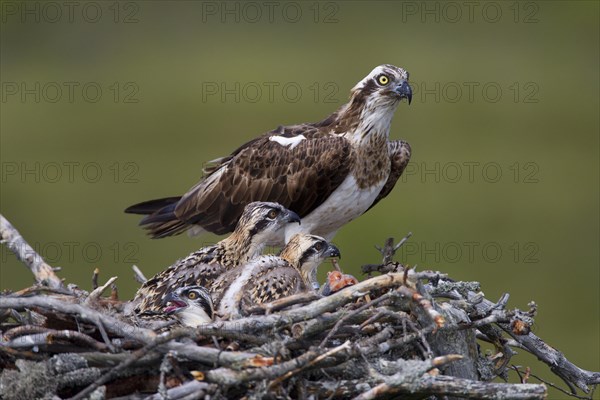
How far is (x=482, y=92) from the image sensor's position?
86.0 ft

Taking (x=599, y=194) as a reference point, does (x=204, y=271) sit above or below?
below

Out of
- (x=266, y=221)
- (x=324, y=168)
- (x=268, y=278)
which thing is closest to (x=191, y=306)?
(x=268, y=278)

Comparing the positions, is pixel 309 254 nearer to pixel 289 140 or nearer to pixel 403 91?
pixel 289 140

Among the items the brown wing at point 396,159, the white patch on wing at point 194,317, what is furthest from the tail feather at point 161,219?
the white patch on wing at point 194,317

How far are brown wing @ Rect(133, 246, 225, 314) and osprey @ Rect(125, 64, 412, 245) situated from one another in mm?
1412

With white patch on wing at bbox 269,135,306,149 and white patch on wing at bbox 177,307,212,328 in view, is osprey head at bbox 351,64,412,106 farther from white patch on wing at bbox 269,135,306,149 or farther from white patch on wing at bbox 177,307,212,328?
white patch on wing at bbox 177,307,212,328

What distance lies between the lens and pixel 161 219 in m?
11.3

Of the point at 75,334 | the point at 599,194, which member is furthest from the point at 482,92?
the point at 75,334

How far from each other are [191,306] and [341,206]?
2695 millimetres

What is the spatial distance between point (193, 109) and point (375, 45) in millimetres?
3869

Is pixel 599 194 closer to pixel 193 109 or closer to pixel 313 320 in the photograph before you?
pixel 193 109

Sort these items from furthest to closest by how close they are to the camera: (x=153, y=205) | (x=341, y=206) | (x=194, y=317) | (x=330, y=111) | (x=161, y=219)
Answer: (x=330, y=111) → (x=153, y=205) → (x=161, y=219) → (x=341, y=206) → (x=194, y=317)

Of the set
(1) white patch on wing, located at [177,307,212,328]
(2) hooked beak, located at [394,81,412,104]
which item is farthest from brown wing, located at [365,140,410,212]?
(1) white patch on wing, located at [177,307,212,328]

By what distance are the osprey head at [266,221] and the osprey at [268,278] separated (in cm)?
33
